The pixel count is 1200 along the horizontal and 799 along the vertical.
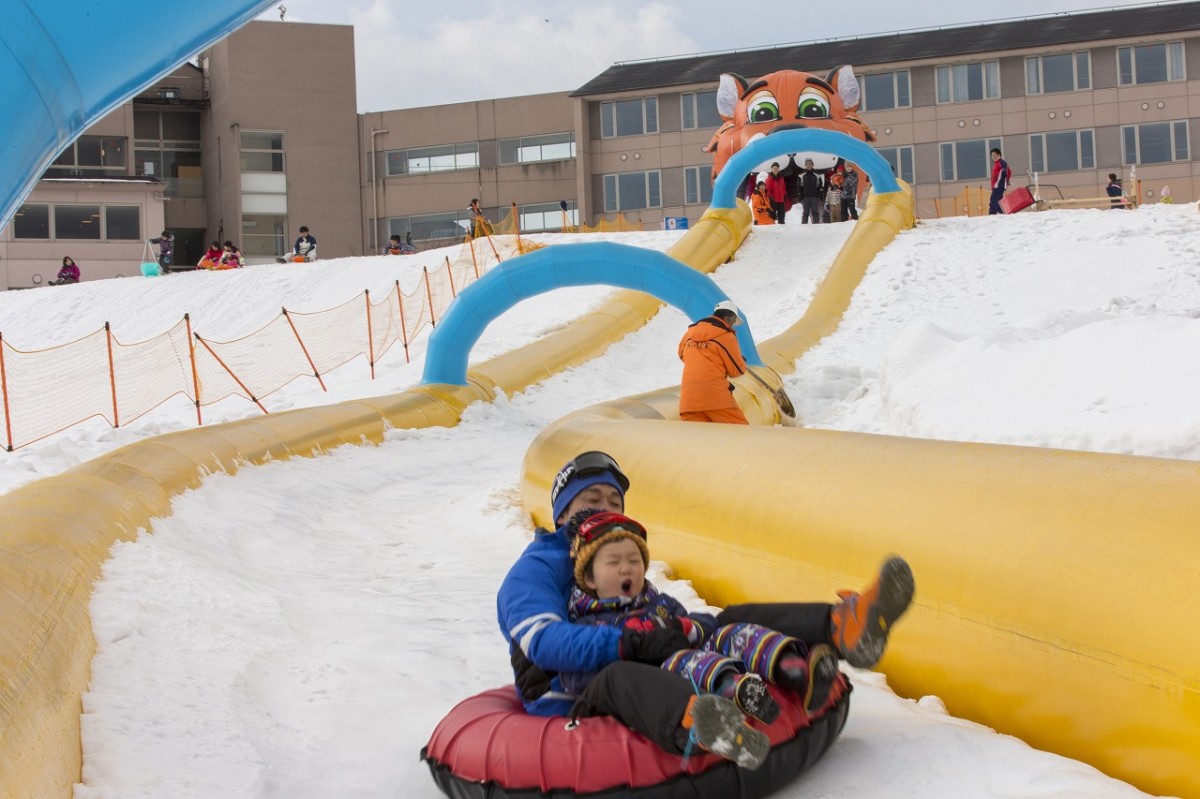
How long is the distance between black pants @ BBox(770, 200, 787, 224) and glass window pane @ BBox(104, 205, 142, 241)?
2158 cm

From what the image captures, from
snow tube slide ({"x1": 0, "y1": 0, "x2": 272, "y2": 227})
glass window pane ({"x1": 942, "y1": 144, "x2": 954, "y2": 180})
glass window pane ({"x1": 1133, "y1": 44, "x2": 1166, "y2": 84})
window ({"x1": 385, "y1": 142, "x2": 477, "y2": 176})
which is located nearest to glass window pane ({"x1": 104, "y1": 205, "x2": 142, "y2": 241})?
window ({"x1": 385, "y1": 142, "x2": 477, "y2": 176})

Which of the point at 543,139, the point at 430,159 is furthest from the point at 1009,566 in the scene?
the point at 430,159

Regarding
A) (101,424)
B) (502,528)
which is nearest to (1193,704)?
(502,528)

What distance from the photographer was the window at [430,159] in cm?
4184

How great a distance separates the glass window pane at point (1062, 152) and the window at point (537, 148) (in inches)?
586

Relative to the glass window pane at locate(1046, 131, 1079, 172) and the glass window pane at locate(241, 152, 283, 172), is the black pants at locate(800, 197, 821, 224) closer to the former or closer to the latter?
the glass window pane at locate(1046, 131, 1079, 172)

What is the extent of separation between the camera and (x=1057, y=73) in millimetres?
36062

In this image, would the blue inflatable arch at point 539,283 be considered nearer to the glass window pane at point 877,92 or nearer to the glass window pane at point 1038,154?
the glass window pane at point 1038,154

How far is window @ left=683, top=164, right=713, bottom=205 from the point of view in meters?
38.6

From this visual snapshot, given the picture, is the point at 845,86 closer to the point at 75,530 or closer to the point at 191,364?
the point at 191,364

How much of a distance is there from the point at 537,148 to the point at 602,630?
128 feet

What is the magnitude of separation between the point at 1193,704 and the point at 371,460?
680 centimetres

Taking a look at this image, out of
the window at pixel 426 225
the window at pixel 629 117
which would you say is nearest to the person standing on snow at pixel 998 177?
the window at pixel 629 117

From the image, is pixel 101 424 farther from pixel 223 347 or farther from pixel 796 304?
pixel 796 304
